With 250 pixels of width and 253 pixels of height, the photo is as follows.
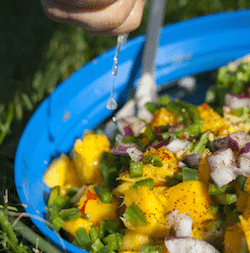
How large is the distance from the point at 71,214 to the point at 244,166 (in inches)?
22.1

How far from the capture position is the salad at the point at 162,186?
3.85 ft

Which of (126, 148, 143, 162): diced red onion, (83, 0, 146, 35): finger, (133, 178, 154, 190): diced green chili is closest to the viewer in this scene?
(83, 0, 146, 35): finger

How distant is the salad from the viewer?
117cm

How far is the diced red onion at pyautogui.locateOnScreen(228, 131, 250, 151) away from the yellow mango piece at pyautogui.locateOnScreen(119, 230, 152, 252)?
37 centimetres

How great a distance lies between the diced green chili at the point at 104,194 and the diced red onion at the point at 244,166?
1.36 ft

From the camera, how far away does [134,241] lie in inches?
48.3

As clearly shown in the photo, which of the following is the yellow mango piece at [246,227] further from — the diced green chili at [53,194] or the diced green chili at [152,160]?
the diced green chili at [53,194]

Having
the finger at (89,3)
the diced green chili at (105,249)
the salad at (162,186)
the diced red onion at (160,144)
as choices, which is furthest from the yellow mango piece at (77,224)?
the finger at (89,3)

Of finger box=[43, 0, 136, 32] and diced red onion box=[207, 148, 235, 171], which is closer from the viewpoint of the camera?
finger box=[43, 0, 136, 32]

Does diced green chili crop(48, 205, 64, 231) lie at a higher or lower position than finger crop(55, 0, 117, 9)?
lower

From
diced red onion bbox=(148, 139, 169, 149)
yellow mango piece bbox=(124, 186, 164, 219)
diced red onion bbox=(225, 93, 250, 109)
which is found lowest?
yellow mango piece bbox=(124, 186, 164, 219)

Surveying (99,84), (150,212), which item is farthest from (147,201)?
(99,84)

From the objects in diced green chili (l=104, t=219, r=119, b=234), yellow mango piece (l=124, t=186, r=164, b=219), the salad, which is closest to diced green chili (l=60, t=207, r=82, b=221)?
the salad

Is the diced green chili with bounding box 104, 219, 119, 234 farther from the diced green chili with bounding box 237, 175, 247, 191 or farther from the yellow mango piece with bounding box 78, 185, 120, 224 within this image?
the diced green chili with bounding box 237, 175, 247, 191
